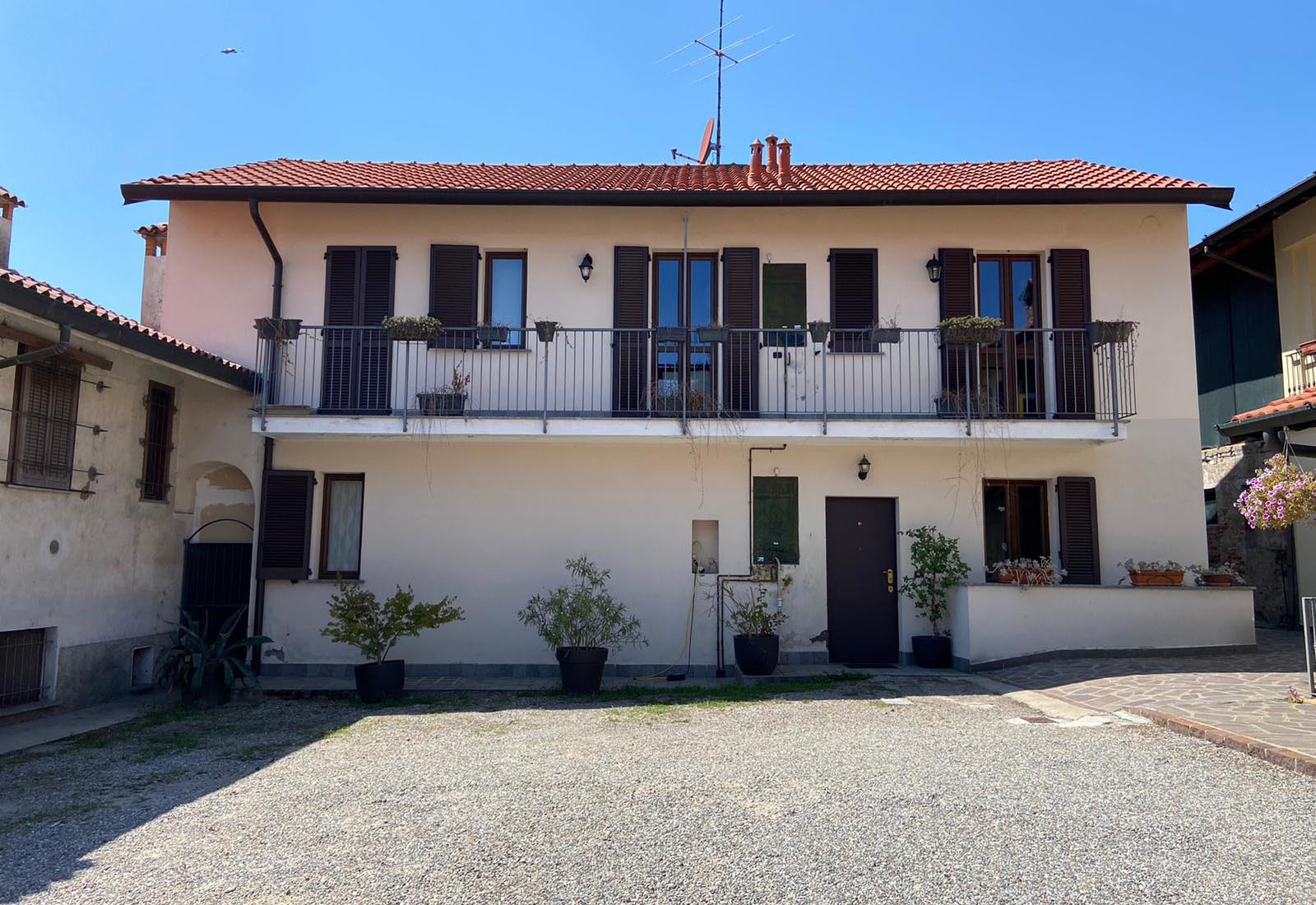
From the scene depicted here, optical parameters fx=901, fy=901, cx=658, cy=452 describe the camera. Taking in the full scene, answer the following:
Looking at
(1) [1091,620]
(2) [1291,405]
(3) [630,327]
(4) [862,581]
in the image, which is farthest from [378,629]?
(2) [1291,405]

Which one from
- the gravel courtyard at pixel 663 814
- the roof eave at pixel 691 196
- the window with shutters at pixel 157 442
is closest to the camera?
the gravel courtyard at pixel 663 814

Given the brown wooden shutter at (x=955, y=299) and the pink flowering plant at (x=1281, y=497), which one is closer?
the pink flowering plant at (x=1281, y=497)

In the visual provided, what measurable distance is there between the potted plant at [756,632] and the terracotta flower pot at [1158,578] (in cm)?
428

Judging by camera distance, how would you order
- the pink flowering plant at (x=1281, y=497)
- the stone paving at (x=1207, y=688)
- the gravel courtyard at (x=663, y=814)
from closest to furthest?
the gravel courtyard at (x=663, y=814)
the stone paving at (x=1207, y=688)
the pink flowering plant at (x=1281, y=497)

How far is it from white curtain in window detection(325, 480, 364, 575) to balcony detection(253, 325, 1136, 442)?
3.40ft

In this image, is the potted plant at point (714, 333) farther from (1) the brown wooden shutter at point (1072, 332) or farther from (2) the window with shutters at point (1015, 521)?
(1) the brown wooden shutter at point (1072, 332)

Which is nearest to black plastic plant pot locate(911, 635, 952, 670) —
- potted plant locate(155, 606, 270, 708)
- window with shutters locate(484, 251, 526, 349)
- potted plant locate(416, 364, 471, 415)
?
potted plant locate(416, 364, 471, 415)

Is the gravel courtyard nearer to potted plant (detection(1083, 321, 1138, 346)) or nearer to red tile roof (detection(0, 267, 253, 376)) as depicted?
red tile roof (detection(0, 267, 253, 376))

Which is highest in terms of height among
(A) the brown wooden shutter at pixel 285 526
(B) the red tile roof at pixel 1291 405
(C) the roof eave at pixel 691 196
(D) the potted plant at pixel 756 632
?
(C) the roof eave at pixel 691 196

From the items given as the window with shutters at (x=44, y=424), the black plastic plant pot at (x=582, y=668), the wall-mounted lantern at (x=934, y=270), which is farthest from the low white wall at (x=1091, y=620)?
the window with shutters at (x=44, y=424)

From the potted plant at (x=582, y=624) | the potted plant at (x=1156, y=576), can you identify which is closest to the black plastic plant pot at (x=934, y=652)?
the potted plant at (x=1156, y=576)

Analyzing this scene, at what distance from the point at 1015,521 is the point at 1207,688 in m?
3.36

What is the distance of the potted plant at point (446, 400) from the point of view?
10977 mm

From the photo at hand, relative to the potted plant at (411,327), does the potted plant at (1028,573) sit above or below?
below
